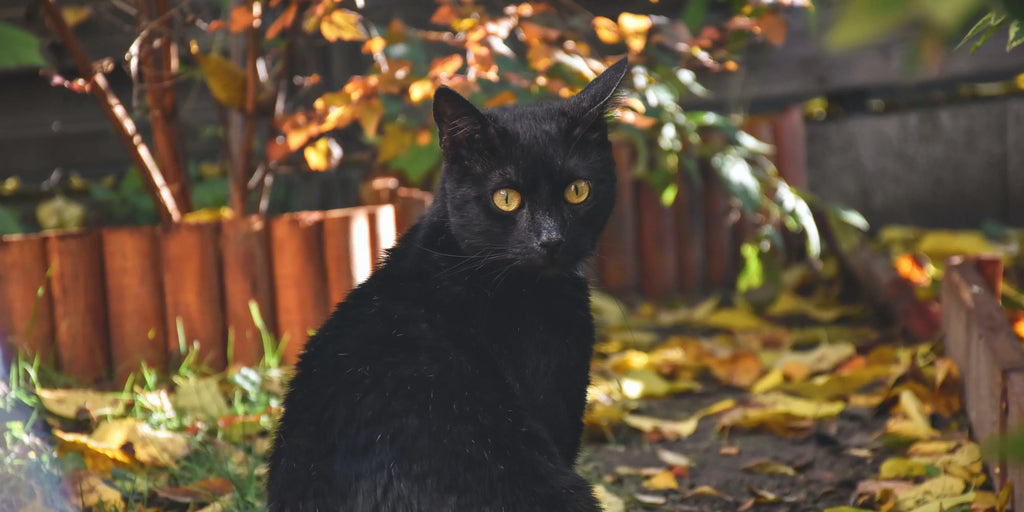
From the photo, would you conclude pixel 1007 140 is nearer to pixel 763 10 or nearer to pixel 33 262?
pixel 763 10

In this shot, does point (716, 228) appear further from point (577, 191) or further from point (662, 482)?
point (577, 191)

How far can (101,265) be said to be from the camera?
3027 millimetres

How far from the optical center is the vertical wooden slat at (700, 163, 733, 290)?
179 inches

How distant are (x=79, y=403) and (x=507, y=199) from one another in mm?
1415

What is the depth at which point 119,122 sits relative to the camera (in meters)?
3.11

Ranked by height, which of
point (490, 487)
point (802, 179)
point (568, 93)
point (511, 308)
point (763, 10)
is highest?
point (763, 10)

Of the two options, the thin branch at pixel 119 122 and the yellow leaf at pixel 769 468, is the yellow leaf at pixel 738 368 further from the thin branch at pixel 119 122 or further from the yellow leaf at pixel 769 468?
the thin branch at pixel 119 122

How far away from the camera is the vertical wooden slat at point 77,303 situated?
2.93 metres

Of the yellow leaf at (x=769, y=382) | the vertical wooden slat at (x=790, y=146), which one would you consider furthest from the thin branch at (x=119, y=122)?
the vertical wooden slat at (x=790, y=146)

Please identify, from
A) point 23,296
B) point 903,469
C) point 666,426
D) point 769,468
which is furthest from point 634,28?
point 23,296

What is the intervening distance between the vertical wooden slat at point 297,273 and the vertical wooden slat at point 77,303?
1.85 ft

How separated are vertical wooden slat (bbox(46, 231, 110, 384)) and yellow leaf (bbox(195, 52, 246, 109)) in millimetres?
614

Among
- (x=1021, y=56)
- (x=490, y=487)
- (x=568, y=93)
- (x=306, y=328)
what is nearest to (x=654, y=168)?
(x=568, y=93)

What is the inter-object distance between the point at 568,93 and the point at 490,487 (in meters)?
1.73
